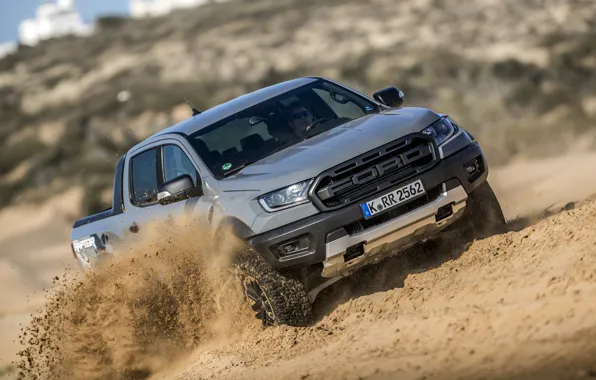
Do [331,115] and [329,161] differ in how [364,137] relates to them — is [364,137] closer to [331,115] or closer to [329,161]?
[329,161]

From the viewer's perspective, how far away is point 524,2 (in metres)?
36.3

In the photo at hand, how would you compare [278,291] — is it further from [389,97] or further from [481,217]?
[389,97]

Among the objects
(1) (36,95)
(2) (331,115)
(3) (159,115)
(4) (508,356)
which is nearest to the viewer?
(4) (508,356)

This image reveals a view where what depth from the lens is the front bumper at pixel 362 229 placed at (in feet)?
23.0

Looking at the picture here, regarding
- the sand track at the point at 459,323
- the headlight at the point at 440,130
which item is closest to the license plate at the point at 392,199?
the headlight at the point at 440,130

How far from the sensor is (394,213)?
23.6ft

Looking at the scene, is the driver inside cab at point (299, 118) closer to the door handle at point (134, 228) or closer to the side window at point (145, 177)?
the side window at point (145, 177)

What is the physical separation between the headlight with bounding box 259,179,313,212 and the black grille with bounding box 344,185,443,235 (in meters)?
0.37

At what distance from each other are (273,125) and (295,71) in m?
25.4

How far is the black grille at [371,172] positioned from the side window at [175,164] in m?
1.27

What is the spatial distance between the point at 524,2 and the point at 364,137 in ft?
100

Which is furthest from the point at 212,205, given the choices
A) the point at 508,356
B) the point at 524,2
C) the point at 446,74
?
the point at 524,2

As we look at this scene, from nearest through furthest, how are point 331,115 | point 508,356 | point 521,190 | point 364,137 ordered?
point 508,356
point 364,137
point 331,115
point 521,190

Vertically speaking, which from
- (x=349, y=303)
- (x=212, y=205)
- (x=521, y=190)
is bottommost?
(x=521, y=190)
